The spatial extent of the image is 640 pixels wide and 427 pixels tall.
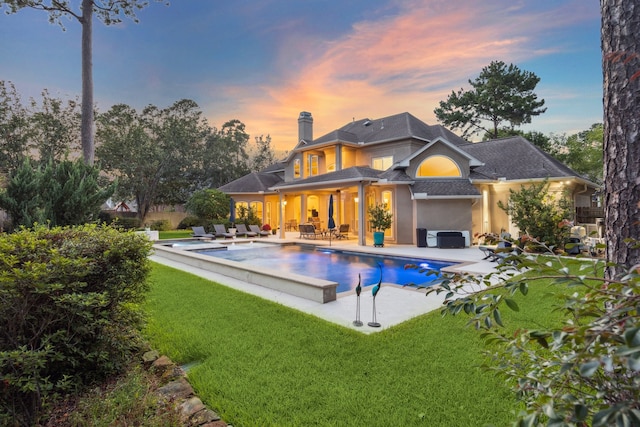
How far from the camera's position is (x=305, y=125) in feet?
98.0

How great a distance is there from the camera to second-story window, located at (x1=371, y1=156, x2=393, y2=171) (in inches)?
887

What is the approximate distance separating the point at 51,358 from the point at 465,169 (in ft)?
62.9

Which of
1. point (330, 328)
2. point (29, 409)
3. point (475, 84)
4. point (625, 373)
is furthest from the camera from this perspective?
point (475, 84)

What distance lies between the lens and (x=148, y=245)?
4273 millimetres

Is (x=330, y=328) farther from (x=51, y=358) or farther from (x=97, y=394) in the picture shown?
(x=51, y=358)

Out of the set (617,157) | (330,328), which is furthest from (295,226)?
(617,157)

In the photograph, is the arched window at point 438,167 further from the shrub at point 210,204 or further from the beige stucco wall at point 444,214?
the shrub at point 210,204

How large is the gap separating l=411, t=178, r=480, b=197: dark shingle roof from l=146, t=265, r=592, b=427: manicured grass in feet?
37.8

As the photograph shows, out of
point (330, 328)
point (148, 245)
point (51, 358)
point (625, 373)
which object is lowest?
point (330, 328)

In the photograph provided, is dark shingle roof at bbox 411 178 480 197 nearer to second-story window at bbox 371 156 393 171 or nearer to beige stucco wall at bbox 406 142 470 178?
beige stucco wall at bbox 406 142 470 178

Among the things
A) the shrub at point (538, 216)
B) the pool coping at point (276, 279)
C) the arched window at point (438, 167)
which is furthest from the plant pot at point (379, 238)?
the pool coping at point (276, 279)

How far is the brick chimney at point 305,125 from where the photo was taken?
29641 millimetres

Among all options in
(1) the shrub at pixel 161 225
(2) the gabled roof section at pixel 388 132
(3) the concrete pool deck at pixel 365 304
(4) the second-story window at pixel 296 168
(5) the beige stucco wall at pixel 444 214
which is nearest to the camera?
(3) the concrete pool deck at pixel 365 304

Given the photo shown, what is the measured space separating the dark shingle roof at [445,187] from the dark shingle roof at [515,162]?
1.02 metres
